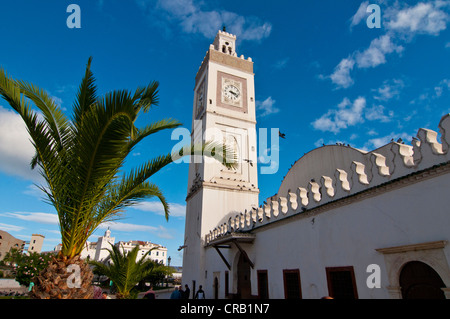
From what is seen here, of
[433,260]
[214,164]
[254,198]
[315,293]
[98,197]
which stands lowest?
[315,293]

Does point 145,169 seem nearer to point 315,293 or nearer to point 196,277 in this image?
point 315,293

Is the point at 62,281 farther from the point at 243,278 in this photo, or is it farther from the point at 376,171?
the point at 243,278

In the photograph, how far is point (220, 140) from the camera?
21047mm

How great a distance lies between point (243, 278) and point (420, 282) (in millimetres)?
8925

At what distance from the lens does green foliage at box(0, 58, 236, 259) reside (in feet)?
15.4

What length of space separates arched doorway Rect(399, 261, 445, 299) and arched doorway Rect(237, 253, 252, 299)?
7707 mm

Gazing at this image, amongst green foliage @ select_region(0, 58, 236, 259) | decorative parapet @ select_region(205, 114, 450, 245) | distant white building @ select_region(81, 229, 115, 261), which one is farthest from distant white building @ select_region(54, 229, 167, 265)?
green foliage @ select_region(0, 58, 236, 259)

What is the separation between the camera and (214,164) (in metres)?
20.4

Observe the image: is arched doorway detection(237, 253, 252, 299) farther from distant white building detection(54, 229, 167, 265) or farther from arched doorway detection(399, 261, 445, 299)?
distant white building detection(54, 229, 167, 265)

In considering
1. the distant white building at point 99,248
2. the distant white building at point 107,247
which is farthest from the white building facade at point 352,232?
the distant white building at point 99,248

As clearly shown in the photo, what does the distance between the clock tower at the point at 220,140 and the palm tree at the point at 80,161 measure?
43.9 feet

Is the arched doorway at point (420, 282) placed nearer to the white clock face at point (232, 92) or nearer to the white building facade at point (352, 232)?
the white building facade at point (352, 232)
